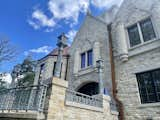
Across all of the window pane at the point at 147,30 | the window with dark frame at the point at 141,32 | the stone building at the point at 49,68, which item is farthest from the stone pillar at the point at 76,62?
the window pane at the point at 147,30

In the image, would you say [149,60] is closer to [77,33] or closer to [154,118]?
[154,118]

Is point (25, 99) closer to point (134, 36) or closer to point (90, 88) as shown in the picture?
point (90, 88)

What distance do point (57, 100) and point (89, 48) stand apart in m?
8.00

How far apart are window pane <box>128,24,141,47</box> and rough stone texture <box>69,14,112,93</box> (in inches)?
A: 74.5

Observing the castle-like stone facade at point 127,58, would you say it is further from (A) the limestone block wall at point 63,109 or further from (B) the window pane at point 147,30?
(A) the limestone block wall at point 63,109

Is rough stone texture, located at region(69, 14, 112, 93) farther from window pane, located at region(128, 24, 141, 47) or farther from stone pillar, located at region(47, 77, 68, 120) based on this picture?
stone pillar, located at region(47, 77, 68, 120)

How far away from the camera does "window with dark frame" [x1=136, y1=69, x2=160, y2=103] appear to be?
7677mm

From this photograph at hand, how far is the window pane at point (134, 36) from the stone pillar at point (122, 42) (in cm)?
43

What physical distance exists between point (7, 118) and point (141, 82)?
730cm

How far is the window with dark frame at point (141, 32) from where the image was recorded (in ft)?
29.5

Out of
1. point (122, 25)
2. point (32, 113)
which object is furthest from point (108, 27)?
point (32, 113)

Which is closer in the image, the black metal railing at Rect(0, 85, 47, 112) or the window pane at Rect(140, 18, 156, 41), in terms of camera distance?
the black metal railing at Rect(0, 85, 47, 112)

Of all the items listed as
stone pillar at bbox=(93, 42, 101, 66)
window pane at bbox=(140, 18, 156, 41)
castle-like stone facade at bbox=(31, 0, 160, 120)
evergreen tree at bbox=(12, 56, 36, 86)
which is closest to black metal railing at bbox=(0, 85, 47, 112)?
castle-like stone facade at bbox=(31, 0, 160, 120)

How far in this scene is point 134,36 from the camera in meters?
9.77
